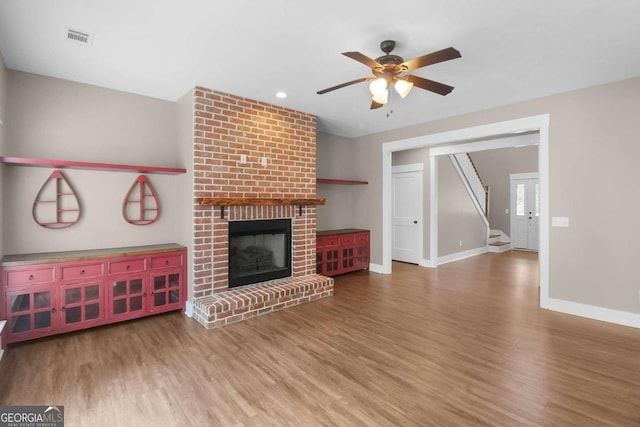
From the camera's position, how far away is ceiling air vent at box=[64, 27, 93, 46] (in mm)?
2449

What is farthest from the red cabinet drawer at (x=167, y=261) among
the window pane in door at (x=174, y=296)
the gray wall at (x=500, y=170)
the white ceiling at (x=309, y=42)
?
the gray wall at (x=500, y=170)

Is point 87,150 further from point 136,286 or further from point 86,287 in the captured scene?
point 136,286

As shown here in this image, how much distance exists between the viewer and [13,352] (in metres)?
2.73

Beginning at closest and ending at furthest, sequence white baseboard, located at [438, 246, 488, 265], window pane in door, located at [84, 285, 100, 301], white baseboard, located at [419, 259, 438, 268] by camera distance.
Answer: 1. window pane in door, located at [84, 285, 100, 301]
2. white baseboard, located at [419, 259, 438, 268]
3. white baseboard, located at [438, 246, 488, 265]

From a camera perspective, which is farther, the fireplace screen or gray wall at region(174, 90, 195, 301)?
the fireplace screen

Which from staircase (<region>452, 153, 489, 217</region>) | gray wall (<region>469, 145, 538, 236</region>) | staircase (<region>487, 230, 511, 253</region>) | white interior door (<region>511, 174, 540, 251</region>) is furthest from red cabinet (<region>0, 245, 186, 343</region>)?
white interior door (<region>511, 174, 540, 251</region>)

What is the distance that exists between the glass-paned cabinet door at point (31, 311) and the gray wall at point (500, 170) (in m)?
9.60

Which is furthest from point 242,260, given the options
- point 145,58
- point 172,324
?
point 145,58

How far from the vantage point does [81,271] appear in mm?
3121

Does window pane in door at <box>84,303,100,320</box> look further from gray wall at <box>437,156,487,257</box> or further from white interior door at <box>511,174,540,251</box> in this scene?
white interior door at <box>511,174,540,251</box>

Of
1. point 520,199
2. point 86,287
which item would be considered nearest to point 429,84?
point 86,287

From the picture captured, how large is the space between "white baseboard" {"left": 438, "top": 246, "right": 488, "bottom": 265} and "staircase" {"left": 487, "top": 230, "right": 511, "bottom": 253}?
264mm

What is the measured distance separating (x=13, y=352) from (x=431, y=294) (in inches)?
181

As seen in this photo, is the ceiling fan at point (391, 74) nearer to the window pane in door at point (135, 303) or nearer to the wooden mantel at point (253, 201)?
the wooden mantel at point (253, 201)
